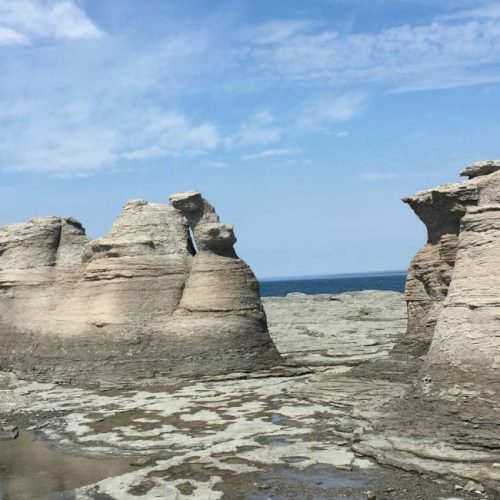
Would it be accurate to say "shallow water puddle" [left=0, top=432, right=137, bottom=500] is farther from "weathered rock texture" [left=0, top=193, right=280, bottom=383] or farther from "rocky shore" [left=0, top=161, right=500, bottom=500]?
"weathered rock texture" [left=0, top=193, right=280, bottom=383]

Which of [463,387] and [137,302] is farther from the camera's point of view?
[137,302]

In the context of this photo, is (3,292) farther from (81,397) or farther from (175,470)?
(175,470)

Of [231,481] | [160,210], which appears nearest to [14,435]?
[231,481]

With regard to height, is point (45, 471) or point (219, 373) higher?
point (219, 373)


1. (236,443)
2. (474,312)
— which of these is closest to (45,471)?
(236,443)

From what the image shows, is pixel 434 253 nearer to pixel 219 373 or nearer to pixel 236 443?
pixel 219 373

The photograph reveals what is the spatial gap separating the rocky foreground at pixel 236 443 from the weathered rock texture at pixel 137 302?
24.5 inches

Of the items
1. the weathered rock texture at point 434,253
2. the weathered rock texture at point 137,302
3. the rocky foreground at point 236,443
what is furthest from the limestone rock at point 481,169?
the weathered rock texture at point 137,302

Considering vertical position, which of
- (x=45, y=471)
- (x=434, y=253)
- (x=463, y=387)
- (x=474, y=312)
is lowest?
(x=45, y=471)

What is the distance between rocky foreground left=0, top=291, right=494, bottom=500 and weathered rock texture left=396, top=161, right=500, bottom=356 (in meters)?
0.71

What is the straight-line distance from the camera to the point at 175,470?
7.91m

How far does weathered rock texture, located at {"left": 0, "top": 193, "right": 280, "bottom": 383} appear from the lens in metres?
14.0

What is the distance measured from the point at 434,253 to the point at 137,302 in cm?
598

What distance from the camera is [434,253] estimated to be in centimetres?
1265
